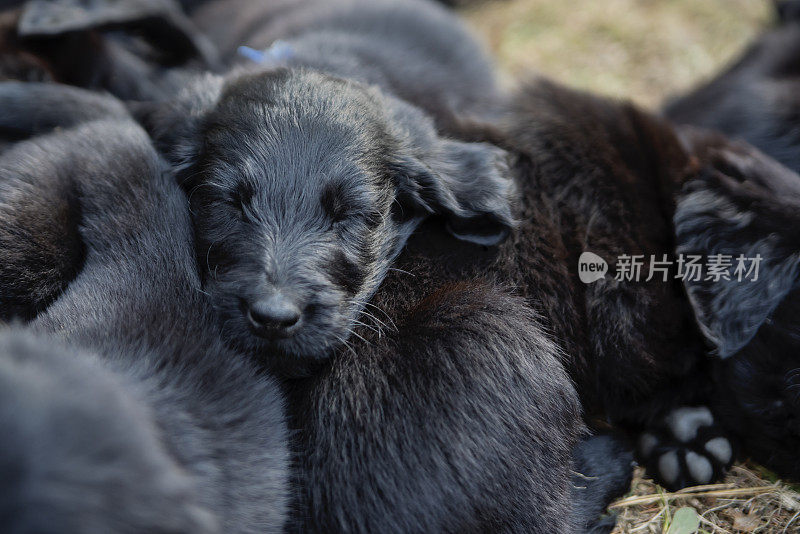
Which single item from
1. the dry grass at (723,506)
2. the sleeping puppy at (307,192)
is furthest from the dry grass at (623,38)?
the dry grass at (723,506)

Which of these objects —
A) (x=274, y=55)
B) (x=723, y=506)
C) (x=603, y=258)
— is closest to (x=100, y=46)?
(x=274, y=55)

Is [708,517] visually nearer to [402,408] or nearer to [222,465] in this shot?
[402,408]

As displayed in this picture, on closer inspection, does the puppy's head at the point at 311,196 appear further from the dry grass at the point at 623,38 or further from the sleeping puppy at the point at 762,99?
the dry grass at the point at 623,38

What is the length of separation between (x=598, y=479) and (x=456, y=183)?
3.63 ft

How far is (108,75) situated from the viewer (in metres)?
3.61

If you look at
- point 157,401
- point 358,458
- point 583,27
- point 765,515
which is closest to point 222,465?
point 157,401

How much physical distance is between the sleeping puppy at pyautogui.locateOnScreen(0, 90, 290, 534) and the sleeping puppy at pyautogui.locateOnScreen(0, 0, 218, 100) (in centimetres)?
62

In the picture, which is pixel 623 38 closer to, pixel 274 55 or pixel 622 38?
pixel 622 38

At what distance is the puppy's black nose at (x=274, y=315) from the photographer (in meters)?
2.15

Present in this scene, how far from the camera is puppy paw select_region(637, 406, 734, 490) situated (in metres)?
2.65

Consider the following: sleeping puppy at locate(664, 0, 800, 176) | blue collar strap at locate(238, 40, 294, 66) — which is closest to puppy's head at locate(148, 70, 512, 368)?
blue collar strap at locate(238, 40, 294, 66)

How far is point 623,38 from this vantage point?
5.27m

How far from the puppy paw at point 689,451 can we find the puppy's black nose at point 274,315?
4.63 feet

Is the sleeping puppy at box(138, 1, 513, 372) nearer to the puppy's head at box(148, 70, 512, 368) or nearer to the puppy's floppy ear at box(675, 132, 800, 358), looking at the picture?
the puppy's head at box(148, 70, 512, 368)
